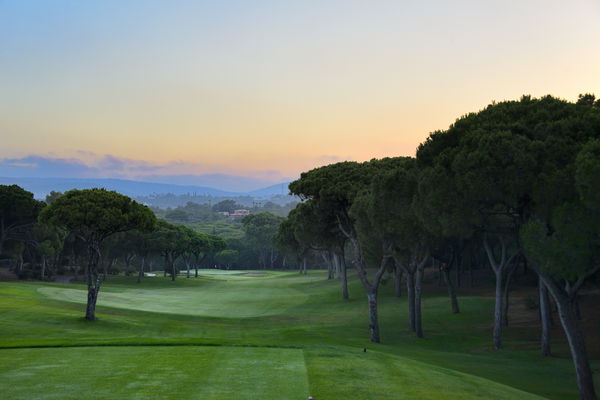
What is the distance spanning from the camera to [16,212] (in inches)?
2911

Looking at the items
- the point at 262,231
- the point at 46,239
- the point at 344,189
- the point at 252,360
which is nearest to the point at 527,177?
the point at 252,360

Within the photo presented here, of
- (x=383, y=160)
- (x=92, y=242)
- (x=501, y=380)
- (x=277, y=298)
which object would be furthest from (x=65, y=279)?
(x=501, y=380)

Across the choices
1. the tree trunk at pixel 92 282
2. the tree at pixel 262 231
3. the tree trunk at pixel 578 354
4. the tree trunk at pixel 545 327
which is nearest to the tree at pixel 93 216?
the tree trunk at pixel 92 282

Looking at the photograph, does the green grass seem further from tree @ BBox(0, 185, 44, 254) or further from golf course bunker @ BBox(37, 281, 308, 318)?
tree @ BBox(0, 185, 44, 254)

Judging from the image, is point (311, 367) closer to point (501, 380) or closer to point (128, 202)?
point (501, 380)

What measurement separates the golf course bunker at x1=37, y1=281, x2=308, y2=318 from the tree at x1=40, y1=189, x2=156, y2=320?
51.3 ft

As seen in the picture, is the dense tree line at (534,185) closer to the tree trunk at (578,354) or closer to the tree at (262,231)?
the tree trunk at (578,354)

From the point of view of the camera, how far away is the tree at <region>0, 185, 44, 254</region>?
7300cm

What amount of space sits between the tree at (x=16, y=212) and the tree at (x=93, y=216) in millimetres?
40437

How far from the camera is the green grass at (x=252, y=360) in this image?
1356 cm

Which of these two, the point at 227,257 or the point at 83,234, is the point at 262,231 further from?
the point at 83,234

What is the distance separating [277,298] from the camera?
7369 centimetres

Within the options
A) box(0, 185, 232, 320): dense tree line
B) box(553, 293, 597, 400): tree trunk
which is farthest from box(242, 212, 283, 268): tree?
box(553, 293, 597, 400): tree trunk

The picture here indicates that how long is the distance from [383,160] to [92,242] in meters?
22.5
